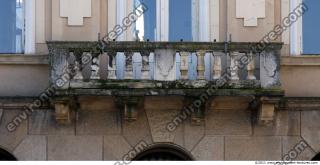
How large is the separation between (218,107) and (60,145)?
282 cm

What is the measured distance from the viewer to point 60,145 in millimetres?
16969

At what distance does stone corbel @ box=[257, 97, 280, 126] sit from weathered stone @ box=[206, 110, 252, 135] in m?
0.26

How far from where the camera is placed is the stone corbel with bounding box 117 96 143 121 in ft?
54.2

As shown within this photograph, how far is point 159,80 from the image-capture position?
16547 mm

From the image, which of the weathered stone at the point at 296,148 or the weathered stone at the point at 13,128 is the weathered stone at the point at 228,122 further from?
the weathered stone at the point at 13,128

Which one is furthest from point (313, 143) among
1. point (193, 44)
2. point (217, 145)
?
point (193, 44)

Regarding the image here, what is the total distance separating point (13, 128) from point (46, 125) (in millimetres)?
580

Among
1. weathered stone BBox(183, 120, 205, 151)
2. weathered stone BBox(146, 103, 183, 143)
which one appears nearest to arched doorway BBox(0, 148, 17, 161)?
weathered stone BBox(146, 103, 183, 143)

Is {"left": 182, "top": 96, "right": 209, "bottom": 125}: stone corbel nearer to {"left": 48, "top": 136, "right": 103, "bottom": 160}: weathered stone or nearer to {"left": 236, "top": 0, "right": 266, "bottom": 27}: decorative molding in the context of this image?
{"left": 48, "top": 136, "right": 103, "bottom": 160}: weathered stone

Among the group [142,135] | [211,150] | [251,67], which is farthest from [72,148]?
[251,67]

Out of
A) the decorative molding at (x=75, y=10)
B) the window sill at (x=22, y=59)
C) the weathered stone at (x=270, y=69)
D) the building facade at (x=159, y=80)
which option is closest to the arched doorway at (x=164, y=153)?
the building facade at (x=159, y=80)

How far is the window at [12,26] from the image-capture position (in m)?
17.6

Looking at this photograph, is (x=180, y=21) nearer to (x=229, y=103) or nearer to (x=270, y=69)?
(x=229, y=103)

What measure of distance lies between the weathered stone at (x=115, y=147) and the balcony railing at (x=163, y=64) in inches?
41.9
